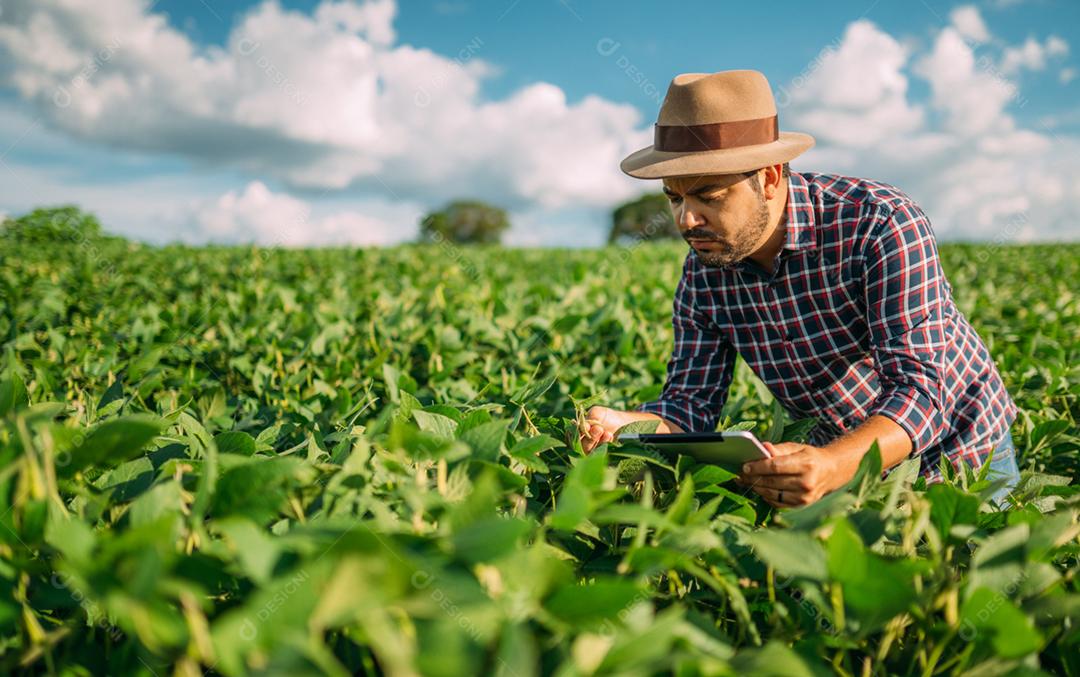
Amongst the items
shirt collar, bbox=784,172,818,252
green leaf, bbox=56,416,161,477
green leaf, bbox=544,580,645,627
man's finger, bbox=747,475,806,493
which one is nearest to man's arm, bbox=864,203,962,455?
shirt collar, bbox=784,172,818,252

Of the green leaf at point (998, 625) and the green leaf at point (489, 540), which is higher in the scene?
the green leaf at point (489, 540)

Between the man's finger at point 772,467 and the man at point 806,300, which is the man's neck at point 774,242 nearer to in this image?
the man at point 806,300

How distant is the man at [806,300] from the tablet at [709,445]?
0.30 meters

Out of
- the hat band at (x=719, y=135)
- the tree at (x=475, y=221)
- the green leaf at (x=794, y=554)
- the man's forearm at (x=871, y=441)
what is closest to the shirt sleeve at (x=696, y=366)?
the hat band at (x=719, y=135)

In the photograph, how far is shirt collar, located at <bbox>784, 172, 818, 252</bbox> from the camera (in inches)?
93.9

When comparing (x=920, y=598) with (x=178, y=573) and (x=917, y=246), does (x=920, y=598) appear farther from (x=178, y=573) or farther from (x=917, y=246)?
(x=917, y=246)

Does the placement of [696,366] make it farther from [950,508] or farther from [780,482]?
[950,508]

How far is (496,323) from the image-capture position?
3.97 meters

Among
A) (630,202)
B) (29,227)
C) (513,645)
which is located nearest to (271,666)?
(513,645)

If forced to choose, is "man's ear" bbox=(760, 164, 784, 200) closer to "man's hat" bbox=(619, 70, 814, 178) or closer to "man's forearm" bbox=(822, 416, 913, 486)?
"man's hat" bbox=(619, 70, 814, 178)

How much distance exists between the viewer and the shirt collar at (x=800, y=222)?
2.38 m

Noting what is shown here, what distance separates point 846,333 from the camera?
249 cm

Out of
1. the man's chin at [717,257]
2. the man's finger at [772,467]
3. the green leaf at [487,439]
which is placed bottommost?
the man's finger at [772,467]

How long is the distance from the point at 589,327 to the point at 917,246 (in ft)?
6.08
